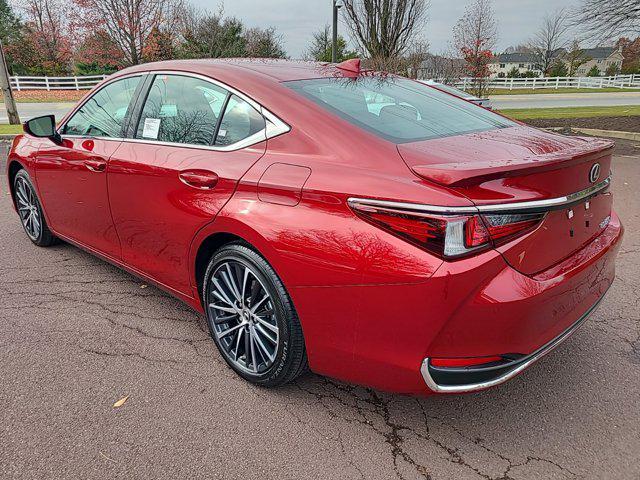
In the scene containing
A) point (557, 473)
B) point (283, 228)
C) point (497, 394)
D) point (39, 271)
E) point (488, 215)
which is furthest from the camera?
point (39, 271)

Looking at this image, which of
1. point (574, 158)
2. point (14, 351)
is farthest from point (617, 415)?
point (14, 351)

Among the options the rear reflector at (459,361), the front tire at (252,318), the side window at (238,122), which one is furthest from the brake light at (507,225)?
the side window at (238,122)

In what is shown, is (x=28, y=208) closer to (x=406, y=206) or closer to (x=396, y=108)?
(x=396, y=108)

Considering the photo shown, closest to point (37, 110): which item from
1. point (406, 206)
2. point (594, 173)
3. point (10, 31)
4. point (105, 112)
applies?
point (105, 112)

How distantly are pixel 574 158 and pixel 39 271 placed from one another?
13.0 ft

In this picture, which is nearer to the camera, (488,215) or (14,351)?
(488,215)

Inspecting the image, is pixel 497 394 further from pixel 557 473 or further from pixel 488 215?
pixel 488 215

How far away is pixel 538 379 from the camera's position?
2.68 metres

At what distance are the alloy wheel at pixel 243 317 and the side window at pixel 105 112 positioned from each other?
54.1 inches

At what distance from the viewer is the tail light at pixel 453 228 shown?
184 cm

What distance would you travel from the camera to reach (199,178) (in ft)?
8.67

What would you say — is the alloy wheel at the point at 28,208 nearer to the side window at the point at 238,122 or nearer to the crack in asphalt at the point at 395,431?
the side window at the point at 238,122

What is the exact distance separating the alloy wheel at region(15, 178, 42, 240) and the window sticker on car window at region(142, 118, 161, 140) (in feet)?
6.32

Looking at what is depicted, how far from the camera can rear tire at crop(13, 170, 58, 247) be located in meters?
4.48
